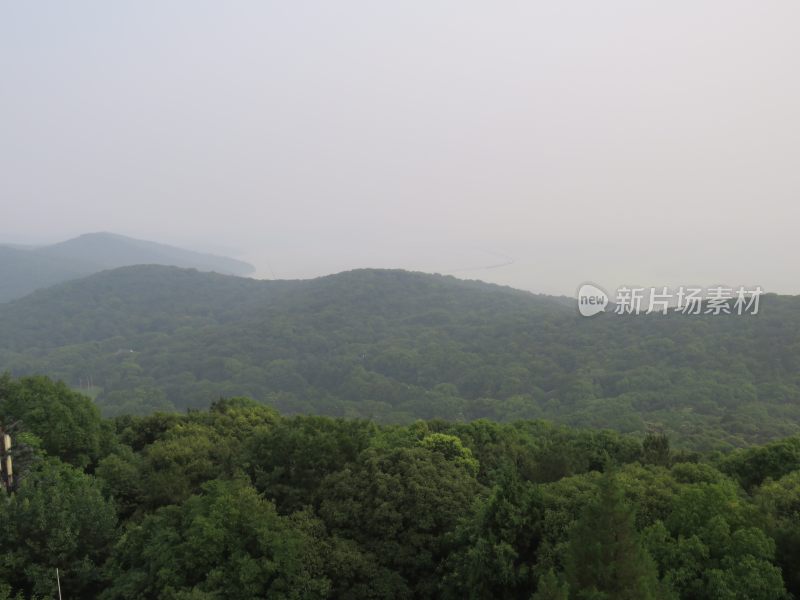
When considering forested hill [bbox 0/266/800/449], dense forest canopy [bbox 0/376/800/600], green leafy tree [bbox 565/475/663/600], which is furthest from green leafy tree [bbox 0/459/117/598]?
forested hill [bbox 0/266/800/449]

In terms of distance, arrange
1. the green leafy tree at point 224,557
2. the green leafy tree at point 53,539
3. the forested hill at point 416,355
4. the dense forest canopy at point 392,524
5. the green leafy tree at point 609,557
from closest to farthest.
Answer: the green leafy tree at point 609,557 → the dense forest canopy at point 392,524 → the green leafy tree at point 224,557 → the green leafy tree at point 53,539 → the forested hill at point 416,355

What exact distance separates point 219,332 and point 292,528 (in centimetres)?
10593

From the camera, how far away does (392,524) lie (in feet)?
41.6

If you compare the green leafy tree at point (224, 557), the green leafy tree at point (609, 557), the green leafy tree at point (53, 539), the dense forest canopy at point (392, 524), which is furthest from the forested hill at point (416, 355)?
the green leafy tree at point (53, 539)

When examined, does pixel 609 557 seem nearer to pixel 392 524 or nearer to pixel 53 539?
pixel 392 524

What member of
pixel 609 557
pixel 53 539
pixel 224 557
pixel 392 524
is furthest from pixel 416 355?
pixel 609 557

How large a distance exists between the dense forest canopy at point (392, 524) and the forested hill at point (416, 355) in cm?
2980

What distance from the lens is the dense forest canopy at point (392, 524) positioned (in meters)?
9.55

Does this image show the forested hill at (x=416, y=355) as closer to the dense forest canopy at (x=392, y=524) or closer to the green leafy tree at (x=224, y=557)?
the dense forest canopy at (x=392, y=524)

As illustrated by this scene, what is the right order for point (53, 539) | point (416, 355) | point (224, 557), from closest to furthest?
point (224, 557)
point (53, 539)
point (416, 355)

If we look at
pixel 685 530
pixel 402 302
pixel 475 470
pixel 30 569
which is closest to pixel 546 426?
pixel 475 470

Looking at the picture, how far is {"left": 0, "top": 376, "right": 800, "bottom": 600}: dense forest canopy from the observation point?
31.3 ft

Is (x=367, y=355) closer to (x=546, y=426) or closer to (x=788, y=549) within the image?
(x=546, y=426)

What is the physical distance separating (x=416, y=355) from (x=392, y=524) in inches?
3189
